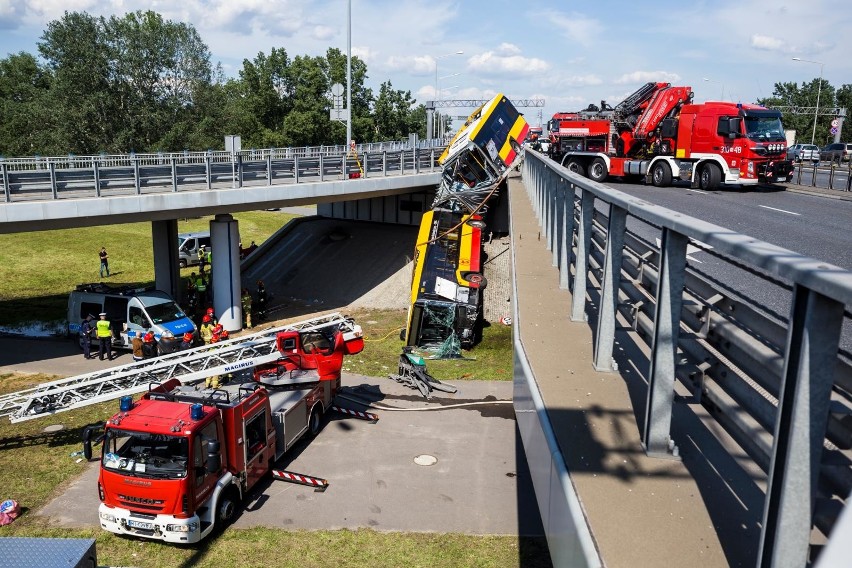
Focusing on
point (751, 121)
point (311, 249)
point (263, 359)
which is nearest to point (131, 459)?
point (263, 359)

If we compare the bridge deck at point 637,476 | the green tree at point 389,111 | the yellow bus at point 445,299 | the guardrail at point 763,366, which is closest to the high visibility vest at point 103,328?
the yellow bus at point 445,299

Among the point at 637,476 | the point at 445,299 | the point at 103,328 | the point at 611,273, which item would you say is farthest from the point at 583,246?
the point at 103,328

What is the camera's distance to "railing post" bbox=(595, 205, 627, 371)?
4520mm

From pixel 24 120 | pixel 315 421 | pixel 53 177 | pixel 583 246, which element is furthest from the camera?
pixel 24 120

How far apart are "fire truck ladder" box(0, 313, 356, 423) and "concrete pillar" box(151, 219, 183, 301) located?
42.3 feet

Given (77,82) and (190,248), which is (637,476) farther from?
(77,82)

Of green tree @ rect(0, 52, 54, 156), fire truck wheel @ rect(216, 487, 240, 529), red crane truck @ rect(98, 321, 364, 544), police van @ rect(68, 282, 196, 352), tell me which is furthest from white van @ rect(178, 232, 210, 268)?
green tree @ rect(0, 52, 54, 156)

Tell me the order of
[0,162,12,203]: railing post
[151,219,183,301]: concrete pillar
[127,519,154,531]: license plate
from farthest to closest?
[151,219,183,301]: concrete pillar
[0,162,12,203]: railing post
[127,519,154,531]: license plate

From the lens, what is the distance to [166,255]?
28844 millimetres

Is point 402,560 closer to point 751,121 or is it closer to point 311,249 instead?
point 751,121

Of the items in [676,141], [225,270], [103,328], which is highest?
[676,141]

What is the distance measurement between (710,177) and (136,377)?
18.2 metres

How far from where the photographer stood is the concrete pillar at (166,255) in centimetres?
2842

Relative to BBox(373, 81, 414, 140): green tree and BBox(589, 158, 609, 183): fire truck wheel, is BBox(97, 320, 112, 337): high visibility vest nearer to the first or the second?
BBox(589, 158, 609, 183): fire truck wheel
